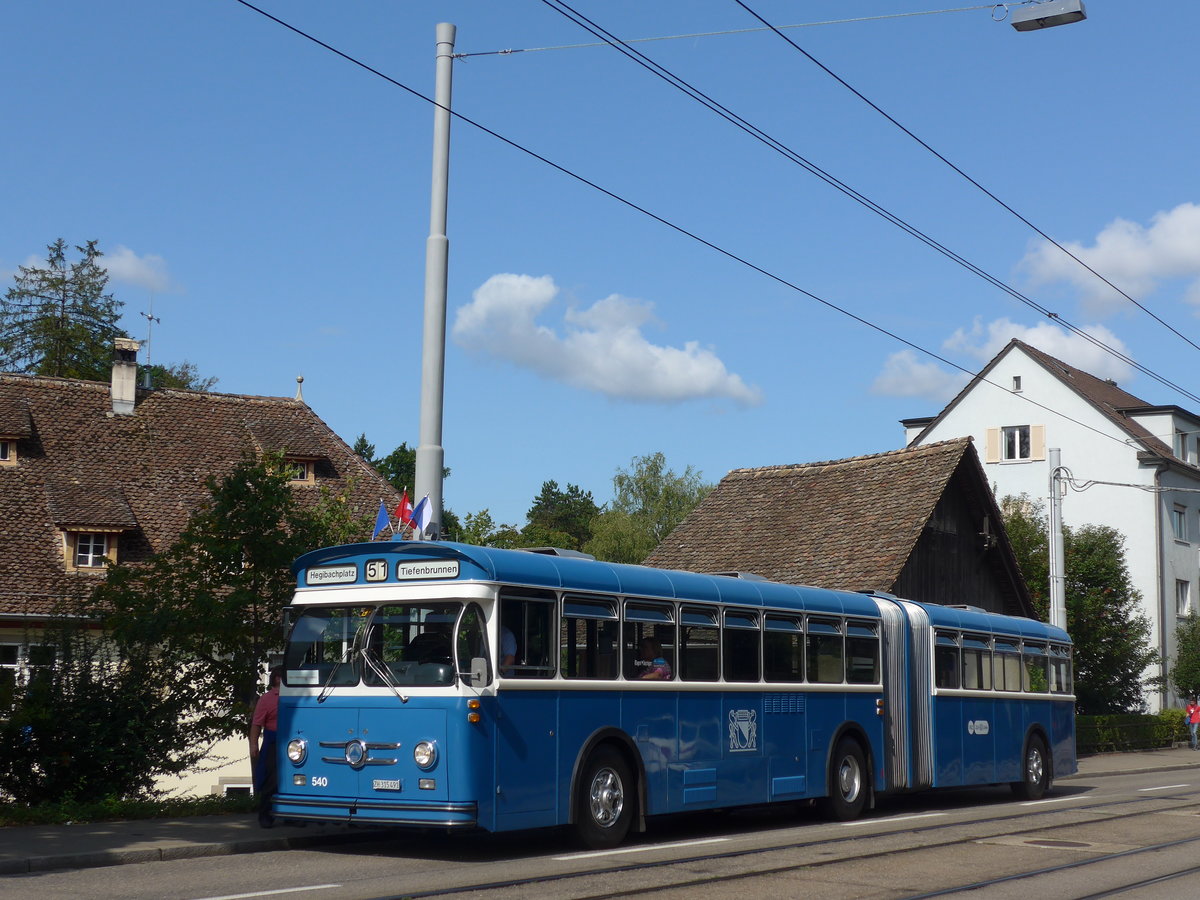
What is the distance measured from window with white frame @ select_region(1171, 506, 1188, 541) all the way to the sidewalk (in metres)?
47.6

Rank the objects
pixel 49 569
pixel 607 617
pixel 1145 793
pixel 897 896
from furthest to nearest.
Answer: pixel 49 569, pixel 1145 793, pixel 607 617, pixel 897 896

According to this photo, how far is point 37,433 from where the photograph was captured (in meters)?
38.4

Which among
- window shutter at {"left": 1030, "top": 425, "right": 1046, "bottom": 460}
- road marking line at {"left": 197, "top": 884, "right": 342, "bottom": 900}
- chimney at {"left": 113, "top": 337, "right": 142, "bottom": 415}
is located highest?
window shutter at {"left": 1030, "top": 425, "right": 1046, "bottom": 460}

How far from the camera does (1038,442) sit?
57.2m

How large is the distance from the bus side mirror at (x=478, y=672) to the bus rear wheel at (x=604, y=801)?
5.74 ft

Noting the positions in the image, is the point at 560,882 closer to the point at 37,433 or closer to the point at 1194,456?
the point at 37,433

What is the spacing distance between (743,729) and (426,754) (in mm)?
4818

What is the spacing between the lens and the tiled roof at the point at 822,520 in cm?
3244

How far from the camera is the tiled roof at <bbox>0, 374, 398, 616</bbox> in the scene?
115 feet

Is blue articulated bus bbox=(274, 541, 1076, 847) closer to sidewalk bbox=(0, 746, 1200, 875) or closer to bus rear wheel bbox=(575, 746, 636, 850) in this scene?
bus rear wheel bbox=(575, 746, 636, 850)

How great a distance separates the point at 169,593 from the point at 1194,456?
50.9 m

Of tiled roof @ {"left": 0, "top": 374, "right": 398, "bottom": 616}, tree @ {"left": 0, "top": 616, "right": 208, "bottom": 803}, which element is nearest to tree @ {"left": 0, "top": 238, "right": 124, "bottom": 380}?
tiled roof @ {"left": 0, "top": 374, "right": 398, "bottom": 616}

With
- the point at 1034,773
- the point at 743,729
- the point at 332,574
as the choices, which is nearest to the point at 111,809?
the point at 332,574

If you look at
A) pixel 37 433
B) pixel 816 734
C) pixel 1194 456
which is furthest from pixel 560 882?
pixel 1194 456
